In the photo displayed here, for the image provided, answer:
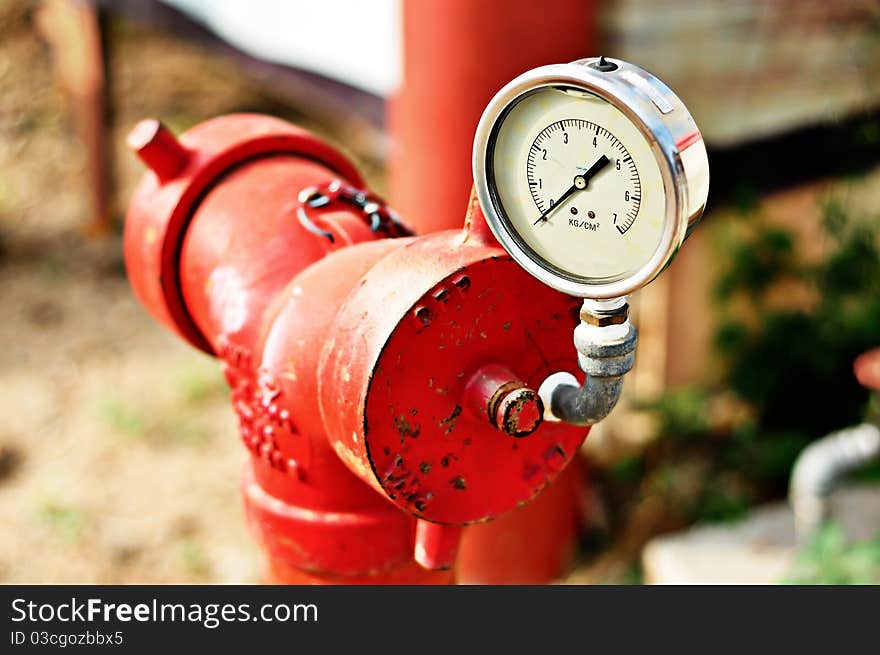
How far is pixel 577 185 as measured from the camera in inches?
37.1

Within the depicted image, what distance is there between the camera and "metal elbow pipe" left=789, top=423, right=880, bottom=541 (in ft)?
8.69

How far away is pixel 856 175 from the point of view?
117 inches

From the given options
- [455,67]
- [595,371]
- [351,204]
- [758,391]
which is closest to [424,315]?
[595,371]

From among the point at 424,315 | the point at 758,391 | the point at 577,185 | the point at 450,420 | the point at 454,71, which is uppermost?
the point at 577,185

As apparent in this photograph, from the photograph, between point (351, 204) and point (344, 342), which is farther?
point (351, 204)

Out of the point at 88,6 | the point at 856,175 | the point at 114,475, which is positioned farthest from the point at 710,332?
the point at 88,6

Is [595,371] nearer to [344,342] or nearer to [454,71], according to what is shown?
[344,342]

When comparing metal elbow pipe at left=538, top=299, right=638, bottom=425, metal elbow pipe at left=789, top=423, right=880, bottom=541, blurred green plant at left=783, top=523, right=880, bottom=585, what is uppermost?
metal elbow pipe at left=538, top=299, right=638, bottom=425

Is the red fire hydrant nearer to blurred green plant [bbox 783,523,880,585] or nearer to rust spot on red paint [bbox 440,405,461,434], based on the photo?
rust spot on red paint [bbox 440,405,461,434]

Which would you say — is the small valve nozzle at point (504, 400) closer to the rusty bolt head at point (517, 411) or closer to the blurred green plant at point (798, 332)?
the rusty bolt head at point (517, 411)

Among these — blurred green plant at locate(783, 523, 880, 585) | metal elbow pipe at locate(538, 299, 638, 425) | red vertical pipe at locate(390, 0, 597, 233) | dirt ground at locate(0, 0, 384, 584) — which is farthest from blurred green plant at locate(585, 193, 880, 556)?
metal elbow pipe at locate(538, 299, 638, 425)

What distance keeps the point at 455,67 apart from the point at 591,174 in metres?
1.50

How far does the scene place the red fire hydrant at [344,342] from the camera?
39.9 inches

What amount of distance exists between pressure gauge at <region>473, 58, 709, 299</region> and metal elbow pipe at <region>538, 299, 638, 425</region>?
0.14ft
